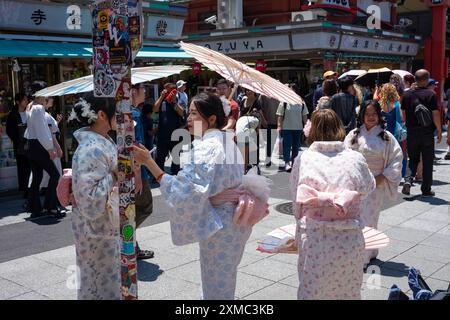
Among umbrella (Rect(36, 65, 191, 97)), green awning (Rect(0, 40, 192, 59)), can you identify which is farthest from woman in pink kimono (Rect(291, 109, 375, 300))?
green awning (Rect(0, 40, 192, 59))

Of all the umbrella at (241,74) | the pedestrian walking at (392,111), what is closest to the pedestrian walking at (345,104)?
the pedestrian walking at (392,111)

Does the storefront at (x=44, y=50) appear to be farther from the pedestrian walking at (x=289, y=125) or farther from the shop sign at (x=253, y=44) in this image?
the shop sign at (x=253, y=44)

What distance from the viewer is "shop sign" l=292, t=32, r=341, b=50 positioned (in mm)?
15578

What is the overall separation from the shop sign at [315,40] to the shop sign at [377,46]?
49 centimetres

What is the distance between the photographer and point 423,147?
8102 millimetres

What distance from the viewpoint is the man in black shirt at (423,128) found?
26.3ft

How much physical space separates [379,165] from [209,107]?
2.39 m

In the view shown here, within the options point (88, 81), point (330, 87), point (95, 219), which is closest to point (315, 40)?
point (330, 87)

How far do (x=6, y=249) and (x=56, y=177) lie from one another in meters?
1.61

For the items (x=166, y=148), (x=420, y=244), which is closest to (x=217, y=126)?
(x=420, y=244)

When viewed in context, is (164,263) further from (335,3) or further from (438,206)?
(335,3)

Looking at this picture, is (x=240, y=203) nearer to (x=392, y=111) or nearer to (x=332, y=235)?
(x=332, y=235)

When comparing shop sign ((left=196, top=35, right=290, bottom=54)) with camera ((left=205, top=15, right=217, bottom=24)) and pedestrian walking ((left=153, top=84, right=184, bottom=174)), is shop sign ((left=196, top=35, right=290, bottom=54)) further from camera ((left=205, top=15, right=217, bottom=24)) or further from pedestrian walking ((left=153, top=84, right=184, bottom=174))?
pedestrian walking ((left=153, top=84, right=184, bottom=174))

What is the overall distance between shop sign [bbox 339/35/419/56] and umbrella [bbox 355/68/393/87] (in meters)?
6.34
